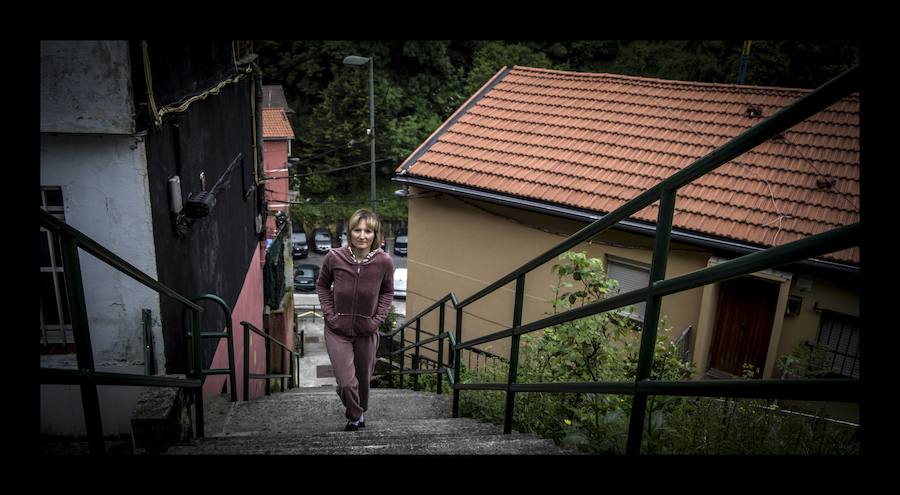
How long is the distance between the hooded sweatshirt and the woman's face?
0.09 metres

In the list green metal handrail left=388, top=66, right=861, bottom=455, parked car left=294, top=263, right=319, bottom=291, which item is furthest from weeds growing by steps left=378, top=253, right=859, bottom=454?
parked car left=294, top=263, right=319, bottom=291

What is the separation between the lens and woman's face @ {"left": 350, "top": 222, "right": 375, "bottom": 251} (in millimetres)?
3795

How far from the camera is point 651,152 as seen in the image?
29.2 feet

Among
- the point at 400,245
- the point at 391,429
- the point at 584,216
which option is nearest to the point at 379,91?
the point at 400,245

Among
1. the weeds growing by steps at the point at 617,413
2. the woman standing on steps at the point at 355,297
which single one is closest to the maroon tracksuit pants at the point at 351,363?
the woman standing on steps at the point at 355,297

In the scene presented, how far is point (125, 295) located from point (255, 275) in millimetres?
6596

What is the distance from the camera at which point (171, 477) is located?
5.44 ft

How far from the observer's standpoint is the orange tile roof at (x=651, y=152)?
25.0 ft

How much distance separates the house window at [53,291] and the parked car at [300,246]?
22995 millimetres

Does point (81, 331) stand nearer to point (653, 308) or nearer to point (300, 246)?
point (653, 308)

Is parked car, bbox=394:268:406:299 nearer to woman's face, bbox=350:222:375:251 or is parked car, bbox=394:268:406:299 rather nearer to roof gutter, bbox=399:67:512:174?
roof gutter, bbox=399:67:512:174

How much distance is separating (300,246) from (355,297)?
2398cm

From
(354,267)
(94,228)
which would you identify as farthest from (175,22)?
(94,228)

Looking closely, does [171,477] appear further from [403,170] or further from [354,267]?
[403,170]
